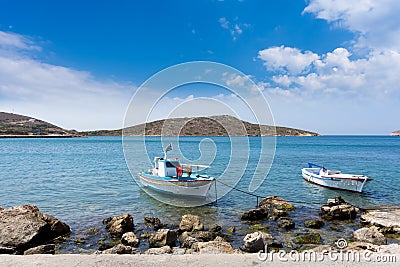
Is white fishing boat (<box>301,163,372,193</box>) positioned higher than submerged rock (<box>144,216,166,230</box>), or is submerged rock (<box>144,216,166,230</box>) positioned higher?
white fishing boat (<box>301,163,372,193</box>)

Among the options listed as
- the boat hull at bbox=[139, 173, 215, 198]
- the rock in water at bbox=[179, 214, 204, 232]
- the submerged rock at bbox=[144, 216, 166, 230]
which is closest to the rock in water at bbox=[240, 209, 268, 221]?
the rock in water at bbox=[179, 214, 204, 232]

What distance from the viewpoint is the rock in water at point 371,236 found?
1133cm

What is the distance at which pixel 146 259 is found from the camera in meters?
5.64

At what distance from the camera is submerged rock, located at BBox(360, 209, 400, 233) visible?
13.2 meters

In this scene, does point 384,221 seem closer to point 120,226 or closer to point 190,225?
point 190,225

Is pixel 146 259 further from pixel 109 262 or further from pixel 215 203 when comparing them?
pixel 215 203

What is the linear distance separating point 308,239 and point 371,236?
2.31 meters

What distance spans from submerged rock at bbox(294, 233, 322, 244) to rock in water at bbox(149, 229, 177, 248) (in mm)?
5010

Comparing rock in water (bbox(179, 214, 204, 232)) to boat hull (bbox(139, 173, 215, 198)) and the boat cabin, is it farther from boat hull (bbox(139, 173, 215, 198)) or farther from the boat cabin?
the boat cabin

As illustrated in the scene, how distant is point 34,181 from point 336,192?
2875 cm

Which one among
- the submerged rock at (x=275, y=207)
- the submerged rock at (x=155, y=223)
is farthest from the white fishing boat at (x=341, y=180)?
the submerged rock at (x=155, y=223)

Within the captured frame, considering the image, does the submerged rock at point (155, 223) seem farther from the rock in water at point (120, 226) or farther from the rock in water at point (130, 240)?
the rock in water at point (130, 240)

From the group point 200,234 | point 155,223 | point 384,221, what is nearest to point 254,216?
point 200,234

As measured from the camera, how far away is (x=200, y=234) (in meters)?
12.4
